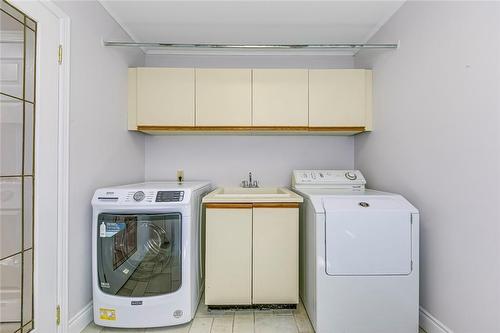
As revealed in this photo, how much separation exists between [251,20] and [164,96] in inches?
40.6

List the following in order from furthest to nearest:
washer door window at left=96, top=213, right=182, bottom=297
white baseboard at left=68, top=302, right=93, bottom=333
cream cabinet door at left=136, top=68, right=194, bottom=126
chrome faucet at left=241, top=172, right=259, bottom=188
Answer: chrome faucet at left=241, top=172, right=259, bottom=188
cream cabinet door at left=136, top=68, right=194, bottom=126
washer door window at left=96, top=213, right=182, bottom=297
white baseboard at left=68, top=302, right=93, bottom=333

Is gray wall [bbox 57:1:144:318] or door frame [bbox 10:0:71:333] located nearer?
door frame [bbox 10:0:71:333]

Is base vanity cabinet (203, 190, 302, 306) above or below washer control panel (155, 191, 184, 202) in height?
below

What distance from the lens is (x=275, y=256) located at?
2.18 m

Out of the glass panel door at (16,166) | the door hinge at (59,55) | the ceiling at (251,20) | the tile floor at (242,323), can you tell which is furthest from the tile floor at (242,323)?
the ceiling at (251,20)

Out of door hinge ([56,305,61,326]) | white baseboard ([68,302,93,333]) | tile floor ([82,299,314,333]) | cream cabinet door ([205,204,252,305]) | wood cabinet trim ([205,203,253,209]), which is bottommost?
tile floor ([82,299,314,333])

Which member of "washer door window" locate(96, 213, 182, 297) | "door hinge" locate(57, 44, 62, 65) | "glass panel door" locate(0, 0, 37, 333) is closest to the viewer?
"glass panel door" locate(0, 0, 37, 333)

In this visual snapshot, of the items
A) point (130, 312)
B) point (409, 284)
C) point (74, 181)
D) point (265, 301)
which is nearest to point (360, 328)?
point (409, 284)

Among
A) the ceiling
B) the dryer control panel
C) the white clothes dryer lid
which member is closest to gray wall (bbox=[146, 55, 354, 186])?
the ceiling

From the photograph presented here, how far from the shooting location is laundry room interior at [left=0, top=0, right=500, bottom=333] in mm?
1494

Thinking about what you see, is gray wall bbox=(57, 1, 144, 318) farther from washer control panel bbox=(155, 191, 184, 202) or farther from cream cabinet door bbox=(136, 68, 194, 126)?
washer control panel bbox=(155, 191, 184, 202)

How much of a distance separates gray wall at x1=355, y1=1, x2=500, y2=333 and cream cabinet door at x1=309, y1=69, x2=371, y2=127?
34 cm

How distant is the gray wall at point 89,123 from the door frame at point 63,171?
50 mm

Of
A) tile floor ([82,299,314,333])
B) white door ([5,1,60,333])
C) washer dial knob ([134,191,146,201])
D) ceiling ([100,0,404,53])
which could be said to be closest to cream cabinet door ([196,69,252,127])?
ceiling ([100,0,404,53])
